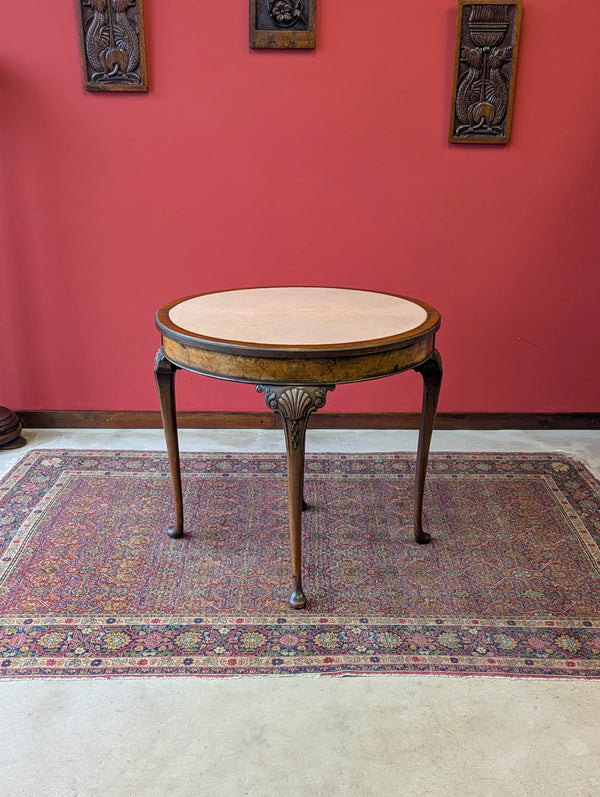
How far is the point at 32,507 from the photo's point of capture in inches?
107

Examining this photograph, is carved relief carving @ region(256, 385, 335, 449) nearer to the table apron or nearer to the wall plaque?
the table apron

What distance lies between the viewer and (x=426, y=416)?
236 centimetres

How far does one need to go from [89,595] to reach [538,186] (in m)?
2.65

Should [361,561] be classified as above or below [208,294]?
below

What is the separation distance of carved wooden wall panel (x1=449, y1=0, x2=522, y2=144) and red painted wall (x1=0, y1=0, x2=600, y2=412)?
6 cm

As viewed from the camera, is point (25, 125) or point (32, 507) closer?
point (32, 507)

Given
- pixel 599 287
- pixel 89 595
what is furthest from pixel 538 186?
pixel 89 595

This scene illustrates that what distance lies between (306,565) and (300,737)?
2.47ft

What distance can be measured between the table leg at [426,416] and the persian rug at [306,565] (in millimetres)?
89

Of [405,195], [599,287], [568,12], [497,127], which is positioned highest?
[568,12]

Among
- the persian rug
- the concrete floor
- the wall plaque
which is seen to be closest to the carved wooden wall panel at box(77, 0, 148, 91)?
the wall plaque

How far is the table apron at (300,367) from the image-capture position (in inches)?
73.0

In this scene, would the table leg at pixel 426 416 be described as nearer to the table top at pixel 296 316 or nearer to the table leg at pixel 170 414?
the table top at pixel 296 316

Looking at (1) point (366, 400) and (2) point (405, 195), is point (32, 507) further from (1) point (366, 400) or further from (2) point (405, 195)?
(2) point (405, 195)
